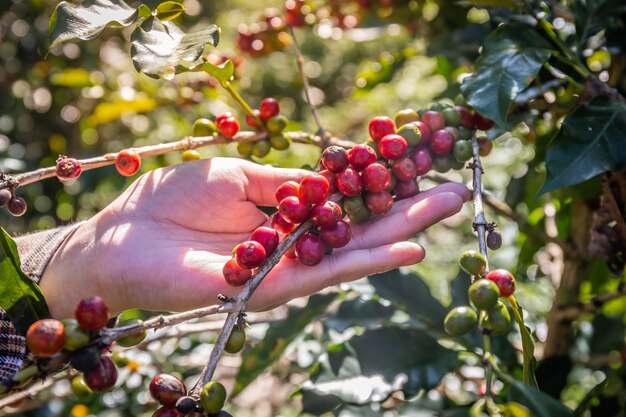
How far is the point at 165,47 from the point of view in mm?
1004

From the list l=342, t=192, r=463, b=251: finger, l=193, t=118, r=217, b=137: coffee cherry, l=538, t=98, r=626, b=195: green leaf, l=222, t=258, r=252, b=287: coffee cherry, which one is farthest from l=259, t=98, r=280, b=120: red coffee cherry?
l=538, t=98, r=626, b=195: green leaf

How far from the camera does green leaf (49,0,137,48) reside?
3.19 feet

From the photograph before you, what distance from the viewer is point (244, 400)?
9.24 ft

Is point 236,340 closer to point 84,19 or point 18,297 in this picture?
point 18,297

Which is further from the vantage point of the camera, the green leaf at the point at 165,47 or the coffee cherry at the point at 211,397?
the green leaf at the point at 165,47

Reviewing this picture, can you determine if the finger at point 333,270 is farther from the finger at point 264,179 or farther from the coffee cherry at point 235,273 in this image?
the finger at point 264,179

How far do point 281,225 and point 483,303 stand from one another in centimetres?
42

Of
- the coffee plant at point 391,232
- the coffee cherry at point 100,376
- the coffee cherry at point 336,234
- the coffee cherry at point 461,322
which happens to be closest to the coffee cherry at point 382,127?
the coffee plant at point 391,232

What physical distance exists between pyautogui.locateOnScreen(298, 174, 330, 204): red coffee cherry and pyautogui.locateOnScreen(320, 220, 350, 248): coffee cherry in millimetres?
52

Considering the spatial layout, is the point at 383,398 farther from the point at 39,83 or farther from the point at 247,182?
the point at 39,83

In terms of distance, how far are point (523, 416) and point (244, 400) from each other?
2248 mm

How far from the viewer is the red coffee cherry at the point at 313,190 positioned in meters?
1.02

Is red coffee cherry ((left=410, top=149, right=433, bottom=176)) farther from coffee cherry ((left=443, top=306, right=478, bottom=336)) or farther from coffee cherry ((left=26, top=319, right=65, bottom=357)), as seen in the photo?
coffee cherry ((left=26, top=319, right=65, bottom=357))

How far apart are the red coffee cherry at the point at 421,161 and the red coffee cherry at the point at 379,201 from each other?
0.09 m
